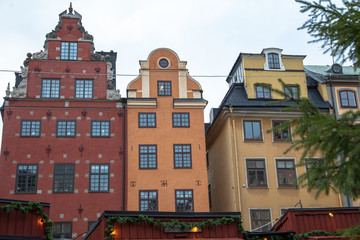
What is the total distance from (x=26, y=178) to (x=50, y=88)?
6023 millimetres

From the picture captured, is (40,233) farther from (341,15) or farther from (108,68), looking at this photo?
(108,68)

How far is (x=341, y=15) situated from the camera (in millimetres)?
10758

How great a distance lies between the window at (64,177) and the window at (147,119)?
5205 mm

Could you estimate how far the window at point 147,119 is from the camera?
30.0 m

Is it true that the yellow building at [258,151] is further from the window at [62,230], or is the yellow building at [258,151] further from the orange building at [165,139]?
the window at [62,230]

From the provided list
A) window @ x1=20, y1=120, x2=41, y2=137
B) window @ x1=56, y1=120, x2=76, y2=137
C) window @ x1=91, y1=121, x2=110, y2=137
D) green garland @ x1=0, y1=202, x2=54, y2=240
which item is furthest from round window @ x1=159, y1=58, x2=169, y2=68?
green garland @ x1=0, y1=202, x2=54, y2=240

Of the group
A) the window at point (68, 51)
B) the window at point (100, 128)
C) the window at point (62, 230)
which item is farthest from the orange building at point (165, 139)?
the window at point (68, 51)

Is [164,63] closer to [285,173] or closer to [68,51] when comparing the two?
[68,51]

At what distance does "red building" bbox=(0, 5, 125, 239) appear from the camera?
2762 centimetres

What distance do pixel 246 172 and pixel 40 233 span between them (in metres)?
16.0

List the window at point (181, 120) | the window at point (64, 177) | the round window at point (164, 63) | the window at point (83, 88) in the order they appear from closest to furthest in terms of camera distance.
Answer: the window at point (64, 177) → the window at point (83, 88) → the window at point (181, 120) → the round window at point (164, 63)

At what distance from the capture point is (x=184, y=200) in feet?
94.2

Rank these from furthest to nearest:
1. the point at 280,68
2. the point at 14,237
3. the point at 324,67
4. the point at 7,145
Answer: the point at 324,67, the point at 280,68, the point at 7,145, the point at 14,237

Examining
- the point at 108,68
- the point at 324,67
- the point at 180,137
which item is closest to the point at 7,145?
the point at 108,68
